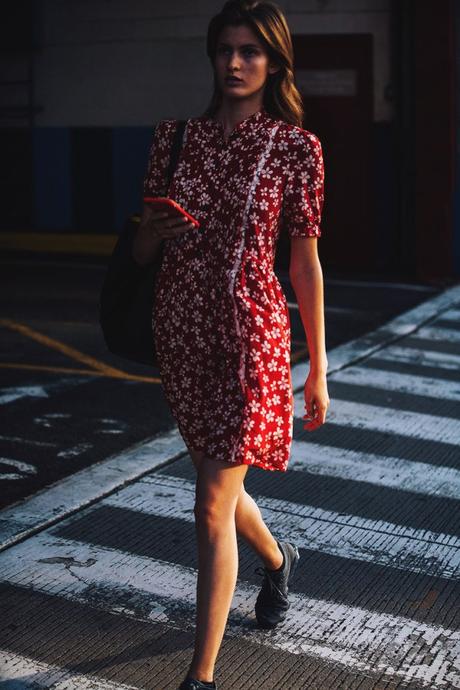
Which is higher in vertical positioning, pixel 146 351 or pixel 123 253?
pixel 123 253

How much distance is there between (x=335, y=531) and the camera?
5.21 metres

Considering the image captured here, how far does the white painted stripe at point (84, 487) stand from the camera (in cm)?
514

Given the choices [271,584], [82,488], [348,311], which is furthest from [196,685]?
[348,311]

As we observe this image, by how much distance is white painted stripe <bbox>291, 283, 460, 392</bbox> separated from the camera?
28.8 ft

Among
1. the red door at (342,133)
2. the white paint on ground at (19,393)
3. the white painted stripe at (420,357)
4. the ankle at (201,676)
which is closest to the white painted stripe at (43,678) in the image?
the ankle at (201,676)

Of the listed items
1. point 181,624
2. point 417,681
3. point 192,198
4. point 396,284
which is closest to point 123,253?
point 192,198

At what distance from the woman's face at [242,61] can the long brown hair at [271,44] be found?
0.07ft

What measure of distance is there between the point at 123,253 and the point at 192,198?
31cm

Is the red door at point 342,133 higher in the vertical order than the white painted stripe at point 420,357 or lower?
higher

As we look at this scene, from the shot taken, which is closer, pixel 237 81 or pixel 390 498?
pixel 237 81

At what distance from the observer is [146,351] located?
369 cm

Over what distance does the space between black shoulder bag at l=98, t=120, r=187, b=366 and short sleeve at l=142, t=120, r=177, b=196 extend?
3 cm

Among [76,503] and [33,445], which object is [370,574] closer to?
[76,503]

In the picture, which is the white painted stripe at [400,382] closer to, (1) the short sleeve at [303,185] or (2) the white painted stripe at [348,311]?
(2) the white painted stripe at [348,311]
